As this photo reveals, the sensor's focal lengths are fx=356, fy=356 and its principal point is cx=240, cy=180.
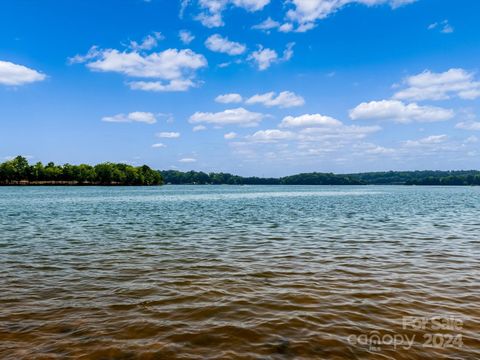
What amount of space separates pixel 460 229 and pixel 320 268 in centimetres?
2070

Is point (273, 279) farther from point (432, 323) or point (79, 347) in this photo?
point (79, 347)

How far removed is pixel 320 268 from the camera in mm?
16031

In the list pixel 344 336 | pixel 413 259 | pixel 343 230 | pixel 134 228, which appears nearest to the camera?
pixel 344 336

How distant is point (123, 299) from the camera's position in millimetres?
11688

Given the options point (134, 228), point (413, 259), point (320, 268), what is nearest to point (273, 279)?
point (320, 268)

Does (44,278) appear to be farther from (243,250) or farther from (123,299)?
(243,250)

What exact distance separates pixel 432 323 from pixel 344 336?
2.71 m

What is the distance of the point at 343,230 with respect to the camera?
29.9m

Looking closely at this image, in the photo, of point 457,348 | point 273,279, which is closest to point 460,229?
point 273,279

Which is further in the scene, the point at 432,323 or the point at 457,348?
the point at 432,323

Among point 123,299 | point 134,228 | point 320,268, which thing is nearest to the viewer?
point 123,299

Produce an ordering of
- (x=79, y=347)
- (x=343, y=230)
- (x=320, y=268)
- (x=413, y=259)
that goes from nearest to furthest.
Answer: (x=79, y=347) < (x=320, y=268) < (x=413, y=259) < (x=343, y=230)

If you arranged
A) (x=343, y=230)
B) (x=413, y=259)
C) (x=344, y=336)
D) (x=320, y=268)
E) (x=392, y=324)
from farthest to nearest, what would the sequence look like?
(x=343, y=230) → (x=413, y=259) → (x=320, y=268) → (x=392, y=324) → (x=344, y=336)

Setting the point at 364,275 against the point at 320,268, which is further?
the point at 320,268
